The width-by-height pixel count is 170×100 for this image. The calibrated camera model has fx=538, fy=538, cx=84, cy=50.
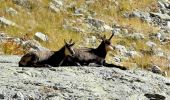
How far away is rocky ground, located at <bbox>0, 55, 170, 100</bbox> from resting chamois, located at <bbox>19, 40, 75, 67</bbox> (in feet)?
3.64

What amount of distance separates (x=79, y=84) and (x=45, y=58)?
3.00m

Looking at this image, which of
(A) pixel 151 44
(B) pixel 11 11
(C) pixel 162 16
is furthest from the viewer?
(C) pixel 162 16

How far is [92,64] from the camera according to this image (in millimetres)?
15836

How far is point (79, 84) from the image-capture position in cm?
1182

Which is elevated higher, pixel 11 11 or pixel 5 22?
pixel 11 11

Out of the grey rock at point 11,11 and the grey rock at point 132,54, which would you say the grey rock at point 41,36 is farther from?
the grey rock at point 132,54

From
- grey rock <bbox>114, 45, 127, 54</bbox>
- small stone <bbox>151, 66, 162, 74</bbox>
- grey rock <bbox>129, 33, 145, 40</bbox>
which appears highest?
grey rock <bbox>129, 33, 145, 40</bbox>

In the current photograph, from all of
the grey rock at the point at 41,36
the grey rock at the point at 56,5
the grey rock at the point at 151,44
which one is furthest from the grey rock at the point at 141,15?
the grey rock at the point at 41,36

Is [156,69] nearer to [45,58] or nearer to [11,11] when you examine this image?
[11,11]

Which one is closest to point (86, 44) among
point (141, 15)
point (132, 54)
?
point (132, 54)

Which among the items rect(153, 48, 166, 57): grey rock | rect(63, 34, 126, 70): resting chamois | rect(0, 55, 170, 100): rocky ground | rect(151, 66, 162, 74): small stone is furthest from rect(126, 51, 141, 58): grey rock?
rect(0, 55, 170, 100): rocky ground

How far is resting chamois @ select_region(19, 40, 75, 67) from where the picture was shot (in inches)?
558

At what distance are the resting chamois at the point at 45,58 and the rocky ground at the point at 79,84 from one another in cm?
111

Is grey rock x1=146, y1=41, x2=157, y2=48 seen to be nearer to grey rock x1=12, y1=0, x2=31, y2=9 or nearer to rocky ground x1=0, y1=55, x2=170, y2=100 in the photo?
grey rock x1=12, y1=0, x2=31, y2=9
